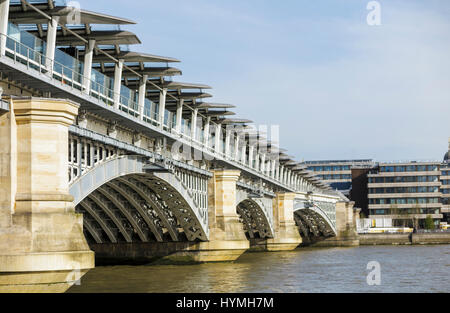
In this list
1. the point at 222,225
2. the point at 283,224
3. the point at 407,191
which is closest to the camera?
the point at 222,225

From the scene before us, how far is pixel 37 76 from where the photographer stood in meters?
25.8

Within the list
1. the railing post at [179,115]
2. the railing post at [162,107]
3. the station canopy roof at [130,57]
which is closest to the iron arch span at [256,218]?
the railing post at [179,115]

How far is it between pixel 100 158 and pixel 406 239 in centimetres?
8167

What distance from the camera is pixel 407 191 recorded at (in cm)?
14750

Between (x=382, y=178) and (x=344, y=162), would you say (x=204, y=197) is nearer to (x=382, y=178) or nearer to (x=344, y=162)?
(x=382, y=178)

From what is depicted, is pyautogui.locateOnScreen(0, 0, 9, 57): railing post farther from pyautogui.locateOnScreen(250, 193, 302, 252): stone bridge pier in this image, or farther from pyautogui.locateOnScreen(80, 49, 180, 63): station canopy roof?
pyautogui.locateOnScreen(250, 193, 302, 252): stone bridge pier

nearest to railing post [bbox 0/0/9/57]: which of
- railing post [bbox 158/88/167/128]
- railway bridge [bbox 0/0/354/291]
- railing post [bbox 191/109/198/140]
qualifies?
railway bridge [bbox 0/0/354/291]

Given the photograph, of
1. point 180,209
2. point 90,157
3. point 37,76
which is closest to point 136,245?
point 180,209

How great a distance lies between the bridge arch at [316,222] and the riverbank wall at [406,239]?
551cm

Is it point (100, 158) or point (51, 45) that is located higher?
point (51, 45)

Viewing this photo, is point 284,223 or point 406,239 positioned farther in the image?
point 406,239

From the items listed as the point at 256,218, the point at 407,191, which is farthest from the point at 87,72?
the point at 407,191

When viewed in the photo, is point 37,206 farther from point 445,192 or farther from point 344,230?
point 445,192

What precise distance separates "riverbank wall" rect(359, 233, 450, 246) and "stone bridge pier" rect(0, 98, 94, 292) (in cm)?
8809
